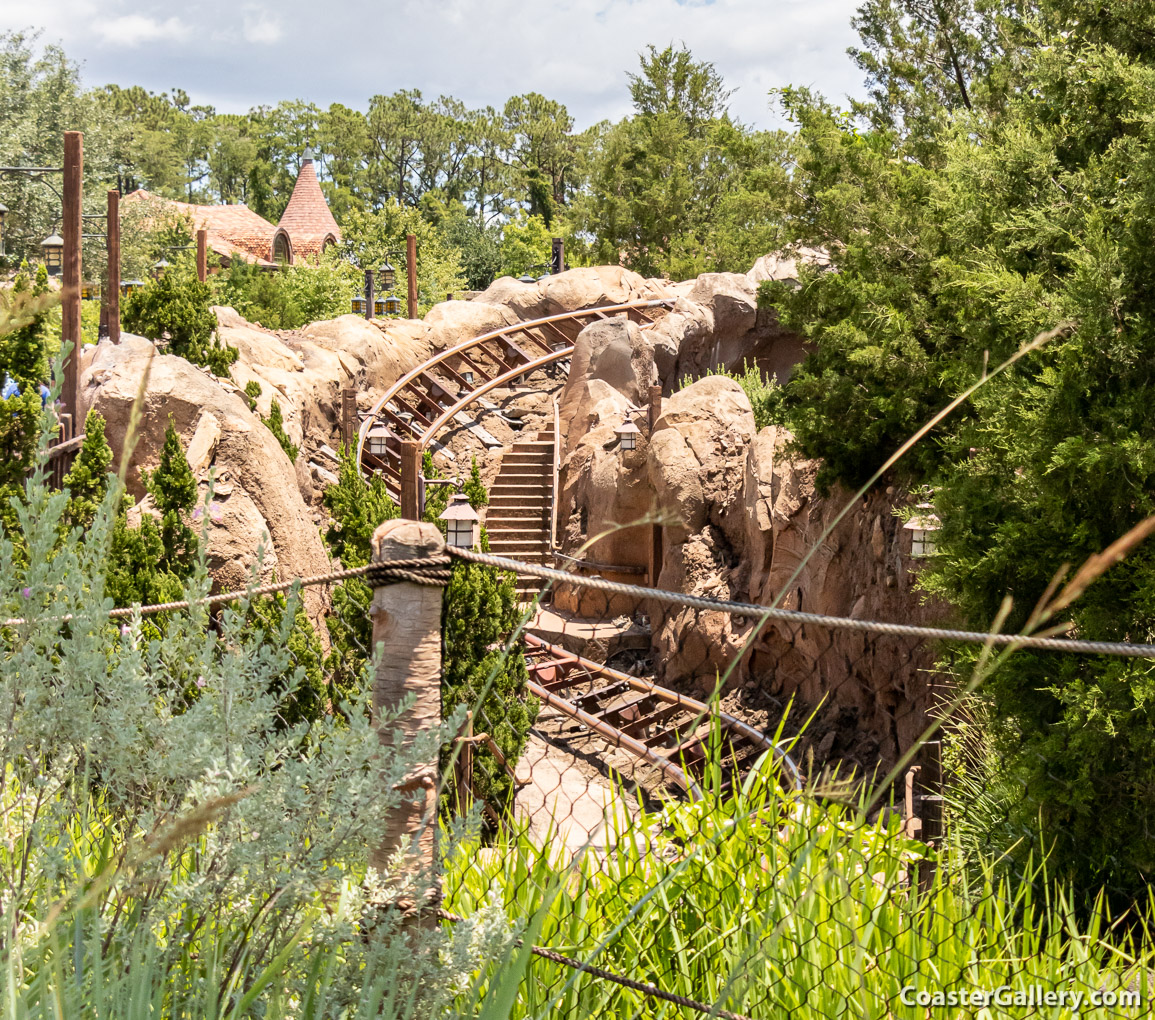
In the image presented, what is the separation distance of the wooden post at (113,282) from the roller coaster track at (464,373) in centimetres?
492

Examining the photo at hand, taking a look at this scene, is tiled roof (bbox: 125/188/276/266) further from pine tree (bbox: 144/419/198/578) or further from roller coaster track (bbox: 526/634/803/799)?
pine tree (bbox: 144/419/198/578)

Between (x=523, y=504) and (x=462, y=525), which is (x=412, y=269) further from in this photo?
(x=462, y=525)

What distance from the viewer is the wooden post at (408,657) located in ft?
6.33

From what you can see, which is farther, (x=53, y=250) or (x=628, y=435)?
(x=628, y=435)

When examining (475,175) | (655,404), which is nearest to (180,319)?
(655,404)

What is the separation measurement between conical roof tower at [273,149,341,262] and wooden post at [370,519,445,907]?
42.1 meters

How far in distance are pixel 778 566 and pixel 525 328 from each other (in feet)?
36.7

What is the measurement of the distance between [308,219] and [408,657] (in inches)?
1791

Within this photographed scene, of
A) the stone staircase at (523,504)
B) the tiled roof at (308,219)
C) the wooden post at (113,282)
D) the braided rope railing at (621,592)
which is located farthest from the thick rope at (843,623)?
the tiled roof at (308,219)

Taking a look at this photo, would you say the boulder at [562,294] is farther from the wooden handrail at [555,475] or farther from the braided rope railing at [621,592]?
the braided rope railing at [621,592]

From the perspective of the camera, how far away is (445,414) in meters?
17.9

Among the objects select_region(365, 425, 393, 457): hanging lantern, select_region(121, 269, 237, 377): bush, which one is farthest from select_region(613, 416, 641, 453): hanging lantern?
select_region(121, 269, 237, 377): bush

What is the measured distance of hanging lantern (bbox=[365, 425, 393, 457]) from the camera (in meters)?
16.0

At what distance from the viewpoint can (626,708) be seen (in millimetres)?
11500
